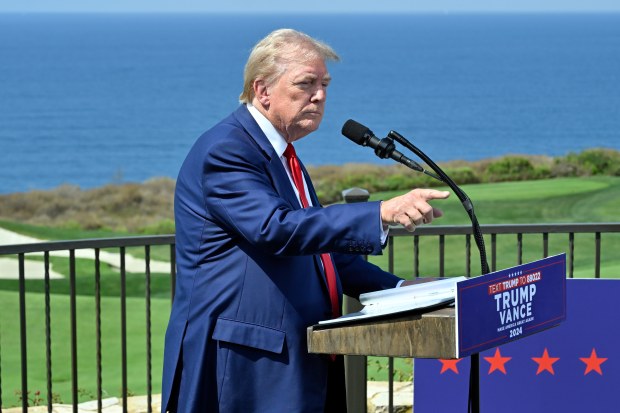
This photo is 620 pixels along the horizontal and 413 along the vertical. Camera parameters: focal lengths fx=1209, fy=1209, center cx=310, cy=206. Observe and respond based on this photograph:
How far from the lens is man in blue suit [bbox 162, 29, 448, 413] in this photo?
286 cm

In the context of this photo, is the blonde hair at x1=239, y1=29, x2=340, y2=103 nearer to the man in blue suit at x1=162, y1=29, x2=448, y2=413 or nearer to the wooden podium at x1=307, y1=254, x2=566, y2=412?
the man in blue suit at x1=162, y1=29, x2=448, y2=413

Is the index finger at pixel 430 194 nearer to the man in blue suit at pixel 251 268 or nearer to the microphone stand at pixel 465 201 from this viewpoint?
the microphone stand at pixel 465 201

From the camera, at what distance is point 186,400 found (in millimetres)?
2965

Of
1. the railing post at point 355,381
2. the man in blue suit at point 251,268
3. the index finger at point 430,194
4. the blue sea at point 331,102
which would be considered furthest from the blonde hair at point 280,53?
the blue sea at point 331,102

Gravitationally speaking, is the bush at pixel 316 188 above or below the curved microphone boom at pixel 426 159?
below

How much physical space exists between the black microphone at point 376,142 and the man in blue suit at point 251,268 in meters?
0.10

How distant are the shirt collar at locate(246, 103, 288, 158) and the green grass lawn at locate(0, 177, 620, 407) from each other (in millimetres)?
3857

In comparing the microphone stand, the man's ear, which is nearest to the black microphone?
the microphone stand

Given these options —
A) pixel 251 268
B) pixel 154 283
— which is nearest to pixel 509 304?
pixel 251 268

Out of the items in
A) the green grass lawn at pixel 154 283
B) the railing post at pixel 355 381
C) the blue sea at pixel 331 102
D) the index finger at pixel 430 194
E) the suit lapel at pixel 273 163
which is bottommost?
the green grass lawn at pixel 154 283

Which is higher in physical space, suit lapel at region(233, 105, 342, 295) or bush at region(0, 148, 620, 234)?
suit lapel at region(233, 105, 342, 295)

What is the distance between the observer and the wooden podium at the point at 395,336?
262 cm

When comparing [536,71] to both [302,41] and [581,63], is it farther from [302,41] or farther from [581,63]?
[302,41]

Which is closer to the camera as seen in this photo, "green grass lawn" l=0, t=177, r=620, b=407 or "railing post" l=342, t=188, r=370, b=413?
"railing post" l=342, t=188, r=370, b=413
